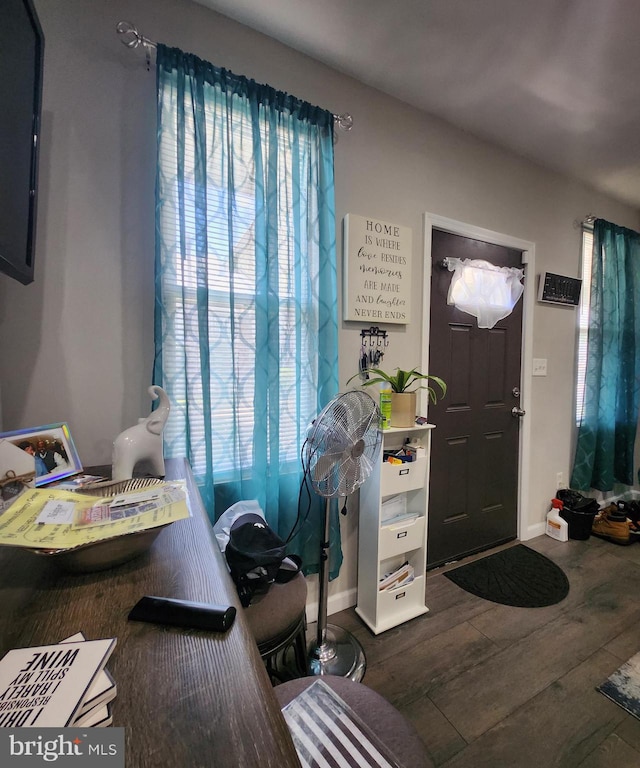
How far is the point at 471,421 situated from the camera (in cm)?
218

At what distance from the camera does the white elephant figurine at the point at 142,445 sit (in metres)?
0.90

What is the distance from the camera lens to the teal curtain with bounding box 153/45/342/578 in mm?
1233

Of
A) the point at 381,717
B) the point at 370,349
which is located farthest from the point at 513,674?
the point at 370,349

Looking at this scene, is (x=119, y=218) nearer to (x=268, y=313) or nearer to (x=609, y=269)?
(x=268, y=313)

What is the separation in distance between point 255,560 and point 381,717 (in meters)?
0.46

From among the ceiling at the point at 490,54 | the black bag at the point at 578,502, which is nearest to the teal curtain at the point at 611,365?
the black bag at the point at 578,502

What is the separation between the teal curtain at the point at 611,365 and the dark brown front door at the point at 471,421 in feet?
2.56

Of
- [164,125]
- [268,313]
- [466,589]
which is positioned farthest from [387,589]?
[164,125]

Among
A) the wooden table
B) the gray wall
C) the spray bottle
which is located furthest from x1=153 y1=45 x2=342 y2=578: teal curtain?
the spray bottle

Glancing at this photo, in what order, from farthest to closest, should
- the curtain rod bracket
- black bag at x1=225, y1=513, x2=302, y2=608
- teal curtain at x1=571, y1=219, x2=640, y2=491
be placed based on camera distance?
teal curtain at x1=571, y1=219, x2=640, y2=491 → the curtain rod bracket → black bag at x1=225, y1=513, x2=302, y2=608

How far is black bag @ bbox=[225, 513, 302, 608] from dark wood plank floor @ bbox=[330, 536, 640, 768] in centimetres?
76

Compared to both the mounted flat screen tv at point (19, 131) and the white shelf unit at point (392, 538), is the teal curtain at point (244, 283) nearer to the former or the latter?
the white shelf unit at point (392, 538)

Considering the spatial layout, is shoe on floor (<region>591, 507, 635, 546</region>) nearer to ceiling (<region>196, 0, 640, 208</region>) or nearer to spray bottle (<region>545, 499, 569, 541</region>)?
spray bottle (<region>545, 499, 569, 541</region>)

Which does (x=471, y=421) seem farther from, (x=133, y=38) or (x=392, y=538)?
(x=133, y=38)
